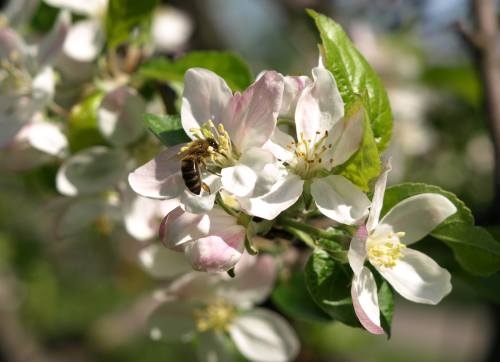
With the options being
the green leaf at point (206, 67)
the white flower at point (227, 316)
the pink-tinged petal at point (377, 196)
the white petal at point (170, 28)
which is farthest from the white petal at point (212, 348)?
the white petal at point (170, 28)

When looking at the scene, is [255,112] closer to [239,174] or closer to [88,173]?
[239,174]

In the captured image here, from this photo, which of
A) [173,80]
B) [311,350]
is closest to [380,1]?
[311,350]

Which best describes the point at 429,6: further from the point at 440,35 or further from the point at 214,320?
the point at 214,320

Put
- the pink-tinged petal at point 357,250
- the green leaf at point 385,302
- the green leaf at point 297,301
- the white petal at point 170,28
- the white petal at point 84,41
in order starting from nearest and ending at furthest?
the pink-tinged petal at point 357,250 → the green leaf at point 385,302 → the green leaf at point 297,301 → the white petal at point 84,41 → the white petal at point 170,28

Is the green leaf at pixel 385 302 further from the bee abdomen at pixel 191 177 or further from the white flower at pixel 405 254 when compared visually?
the bee abdomen at pixel 191 177

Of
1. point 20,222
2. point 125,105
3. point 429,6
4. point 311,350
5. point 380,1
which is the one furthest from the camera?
point 20,222

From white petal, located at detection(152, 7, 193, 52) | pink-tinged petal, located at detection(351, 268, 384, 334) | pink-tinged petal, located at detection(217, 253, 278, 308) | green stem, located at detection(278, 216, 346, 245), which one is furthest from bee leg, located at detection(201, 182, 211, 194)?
white petal, located at detection(152, 7, 193, 52)

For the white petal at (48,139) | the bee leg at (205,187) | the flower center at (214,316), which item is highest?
the bee leg at (205,187)
